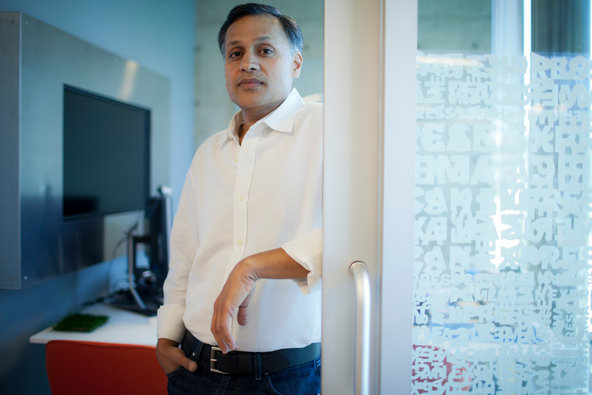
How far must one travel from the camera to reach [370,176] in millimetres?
729

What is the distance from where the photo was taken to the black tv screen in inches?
73.2

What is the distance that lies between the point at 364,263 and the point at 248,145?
0.44 m

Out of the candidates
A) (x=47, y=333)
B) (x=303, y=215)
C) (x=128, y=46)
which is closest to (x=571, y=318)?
(x=303, y=215)

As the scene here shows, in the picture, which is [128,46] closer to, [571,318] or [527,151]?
[527,151]

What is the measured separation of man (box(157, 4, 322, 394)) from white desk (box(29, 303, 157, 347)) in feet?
2.08

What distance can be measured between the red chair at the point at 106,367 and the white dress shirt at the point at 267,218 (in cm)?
46

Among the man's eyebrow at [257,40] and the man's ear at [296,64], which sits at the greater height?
the man's eyebrow at [257,40]

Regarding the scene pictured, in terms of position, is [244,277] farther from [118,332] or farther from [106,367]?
[118,332]

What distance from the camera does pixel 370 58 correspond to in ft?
2.36

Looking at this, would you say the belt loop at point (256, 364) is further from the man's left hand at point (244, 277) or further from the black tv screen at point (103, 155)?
the black tv screen at point (103, 155)

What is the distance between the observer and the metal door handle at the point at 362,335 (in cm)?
66

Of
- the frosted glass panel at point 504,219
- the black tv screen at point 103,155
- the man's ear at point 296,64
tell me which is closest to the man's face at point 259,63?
the man's ear at point 296,64

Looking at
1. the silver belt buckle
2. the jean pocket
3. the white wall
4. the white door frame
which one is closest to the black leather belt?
the silver belt buckle

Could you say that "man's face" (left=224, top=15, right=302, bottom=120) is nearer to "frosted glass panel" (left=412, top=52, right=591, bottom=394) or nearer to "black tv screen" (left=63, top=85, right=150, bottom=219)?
"frosted glass panel" (left=412, top=52, right=591, bottom=394)
